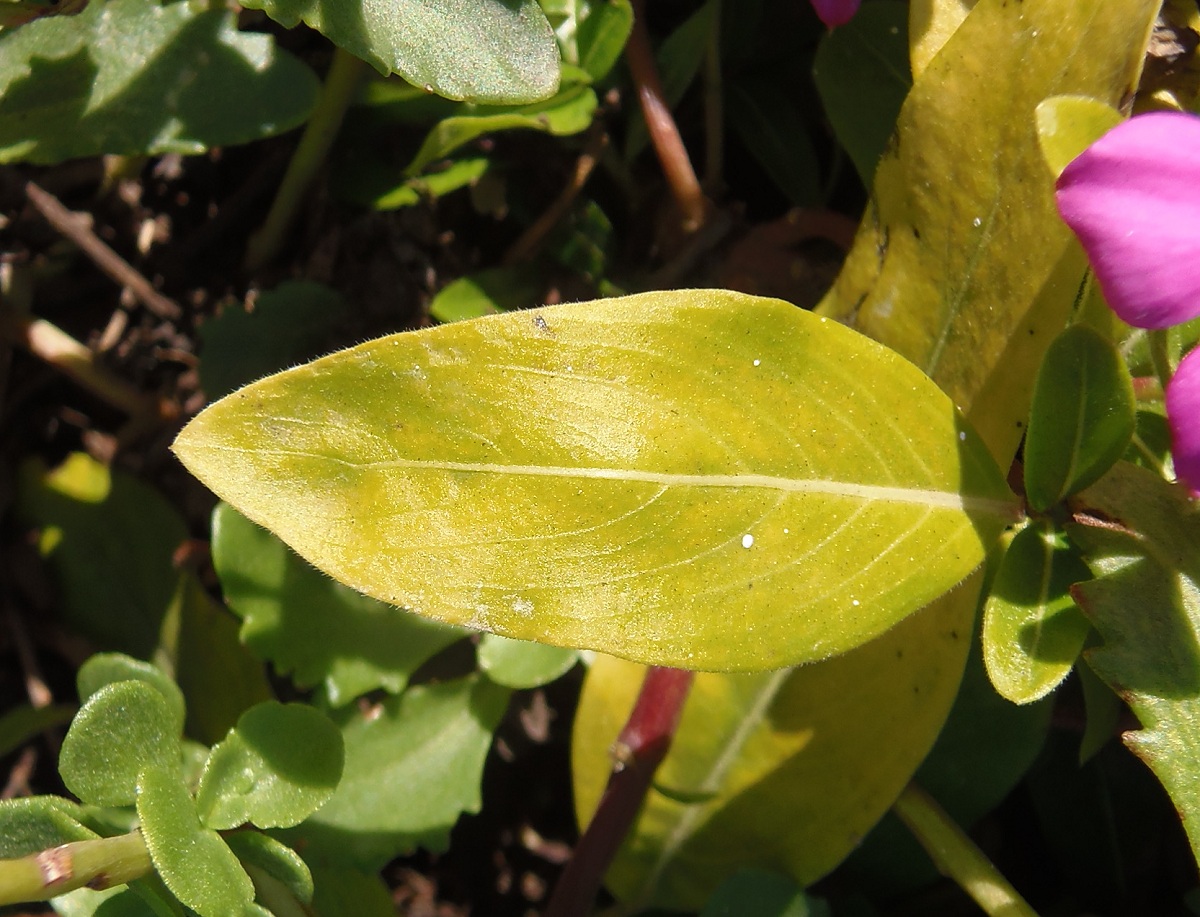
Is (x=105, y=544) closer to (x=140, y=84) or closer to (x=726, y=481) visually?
(x=140, y=84)

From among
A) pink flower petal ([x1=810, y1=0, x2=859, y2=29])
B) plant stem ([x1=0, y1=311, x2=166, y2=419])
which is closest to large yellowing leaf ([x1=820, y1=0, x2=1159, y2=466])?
pink flower petal ([x1=810, y1=0, x2=859, y2=29])

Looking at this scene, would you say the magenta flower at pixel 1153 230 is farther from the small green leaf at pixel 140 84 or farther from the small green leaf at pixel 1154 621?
the small green leaf at pixel 140 84

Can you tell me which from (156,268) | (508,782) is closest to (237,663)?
(508,782)

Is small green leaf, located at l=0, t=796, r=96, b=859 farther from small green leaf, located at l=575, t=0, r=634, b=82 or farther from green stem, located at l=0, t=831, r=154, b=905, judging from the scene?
small green leaf, located at l=575, t=0, r=634, b=82

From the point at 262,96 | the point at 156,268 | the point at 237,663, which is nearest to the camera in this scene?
the point at 262,96

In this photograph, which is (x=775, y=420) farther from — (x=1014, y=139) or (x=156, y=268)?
(x=156, y=268)

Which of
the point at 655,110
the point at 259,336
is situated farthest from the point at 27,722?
the point at 655,110

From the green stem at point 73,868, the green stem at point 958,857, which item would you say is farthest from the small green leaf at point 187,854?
the green stem at point 958,857

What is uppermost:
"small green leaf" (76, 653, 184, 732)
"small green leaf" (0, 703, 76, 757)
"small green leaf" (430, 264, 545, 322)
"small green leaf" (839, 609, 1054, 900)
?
"small green leaf" (430, 264, 545, 322)
